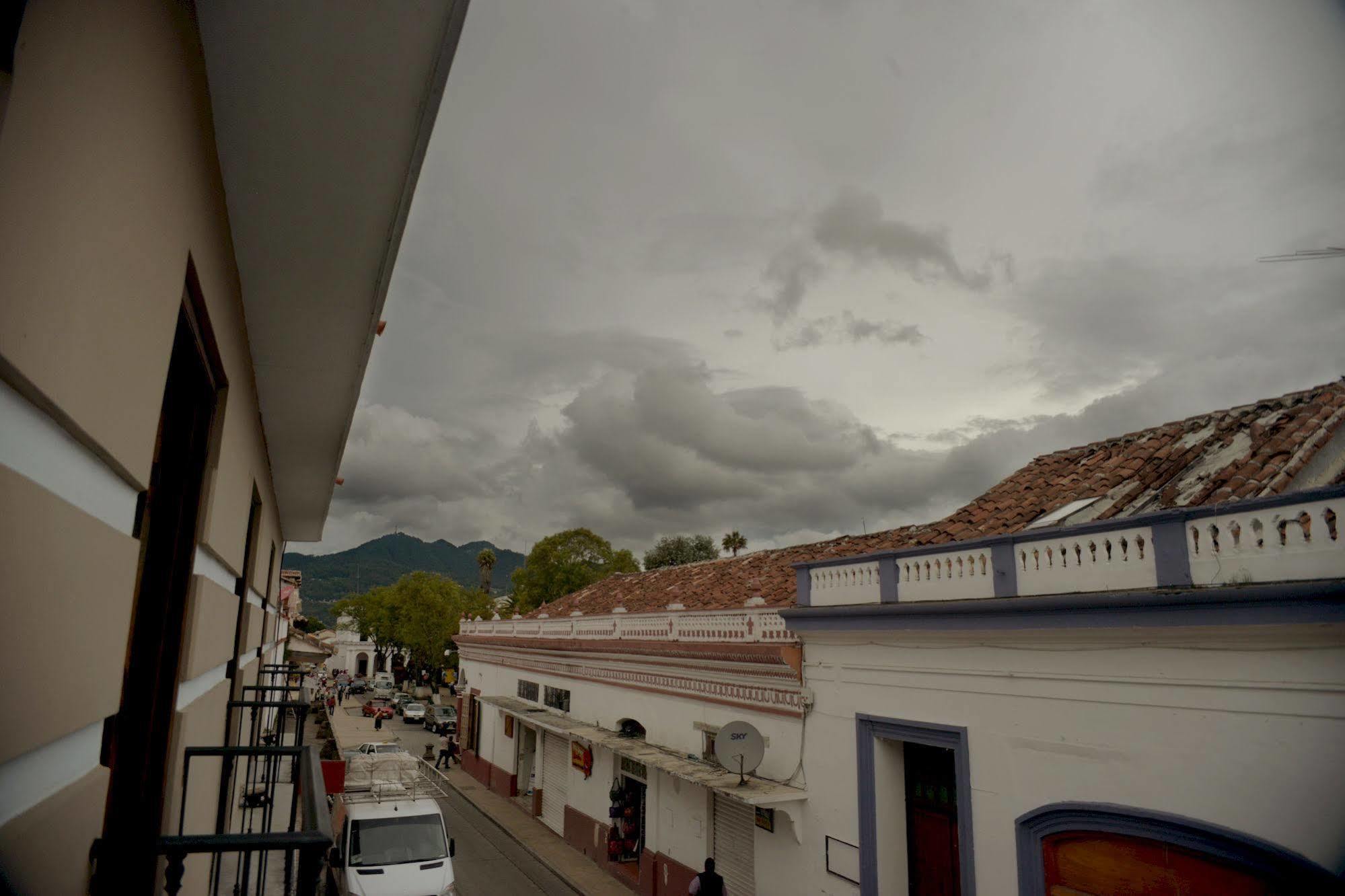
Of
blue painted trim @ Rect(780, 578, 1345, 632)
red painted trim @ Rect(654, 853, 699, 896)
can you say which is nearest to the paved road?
red painted trim @ Rect(654, 853, 699, 896)

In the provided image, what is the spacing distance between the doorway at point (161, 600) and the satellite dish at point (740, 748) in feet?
26.5

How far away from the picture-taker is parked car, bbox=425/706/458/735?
32594 mm

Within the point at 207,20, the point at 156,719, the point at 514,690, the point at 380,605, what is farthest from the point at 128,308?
the point at 380,605

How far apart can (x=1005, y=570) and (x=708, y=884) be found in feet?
19.6

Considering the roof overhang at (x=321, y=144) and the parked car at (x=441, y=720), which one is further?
the parked car at (x=441, y=720)

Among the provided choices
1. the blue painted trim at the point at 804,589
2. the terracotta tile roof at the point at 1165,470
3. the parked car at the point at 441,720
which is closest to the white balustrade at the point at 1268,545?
the terracotta tile roof at the point at 1165,470

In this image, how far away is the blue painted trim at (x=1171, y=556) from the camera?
615 cm

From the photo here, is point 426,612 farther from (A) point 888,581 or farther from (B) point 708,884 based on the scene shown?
(A) point 888,581

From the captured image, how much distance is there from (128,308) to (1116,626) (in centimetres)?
700

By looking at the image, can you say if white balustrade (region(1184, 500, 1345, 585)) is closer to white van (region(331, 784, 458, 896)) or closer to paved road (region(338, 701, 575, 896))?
white van (region(331, 784, 458, 896))

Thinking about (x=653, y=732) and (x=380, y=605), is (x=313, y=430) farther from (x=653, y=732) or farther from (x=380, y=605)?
(x=380, y=605)

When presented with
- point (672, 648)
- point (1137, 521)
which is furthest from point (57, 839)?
point (672, 648)

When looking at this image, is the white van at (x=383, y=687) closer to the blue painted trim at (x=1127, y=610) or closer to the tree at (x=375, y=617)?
the tree at (x=375, y=617)

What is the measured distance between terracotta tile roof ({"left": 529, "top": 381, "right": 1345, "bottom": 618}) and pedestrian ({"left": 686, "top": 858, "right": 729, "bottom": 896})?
3.79 metres
